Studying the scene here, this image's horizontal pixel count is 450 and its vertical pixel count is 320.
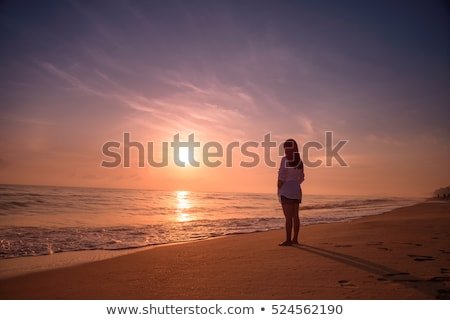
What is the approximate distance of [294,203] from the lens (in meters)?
6.33

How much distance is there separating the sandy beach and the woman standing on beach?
0.63 meters

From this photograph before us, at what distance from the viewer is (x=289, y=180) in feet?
20.8

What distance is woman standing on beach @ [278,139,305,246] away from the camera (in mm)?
6285

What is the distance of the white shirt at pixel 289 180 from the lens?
6309 mm

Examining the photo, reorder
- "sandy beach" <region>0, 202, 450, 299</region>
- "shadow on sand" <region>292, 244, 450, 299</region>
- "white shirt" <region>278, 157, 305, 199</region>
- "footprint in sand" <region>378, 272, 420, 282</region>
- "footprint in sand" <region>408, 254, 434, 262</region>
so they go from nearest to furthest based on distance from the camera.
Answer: "shadow on sand" <region>292, 244, 450, 299</region> → "sandy beach" <region>0, 202, 450, 299</region> → "footprint in sand" <region>378, 272, 420, 282</region> → "footprint in sand" <region>408, 254, 434, 262</region> → "white shirt" <region>278, 157, 305, 199</region>

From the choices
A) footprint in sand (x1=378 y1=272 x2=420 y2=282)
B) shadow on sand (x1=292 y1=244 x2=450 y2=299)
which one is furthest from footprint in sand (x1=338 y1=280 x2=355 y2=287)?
footprint in sand (x1=378 y1=272 x2=420 y2=282)

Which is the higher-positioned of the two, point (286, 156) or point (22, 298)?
point (286, 156)

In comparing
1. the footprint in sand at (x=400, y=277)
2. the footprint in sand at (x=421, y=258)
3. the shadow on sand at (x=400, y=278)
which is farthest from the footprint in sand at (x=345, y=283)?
the footprint in sand at (x=421, y=258)

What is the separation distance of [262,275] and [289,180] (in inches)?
109

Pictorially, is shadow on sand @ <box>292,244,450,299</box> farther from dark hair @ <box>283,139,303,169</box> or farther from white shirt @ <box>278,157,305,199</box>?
dark hair @ <box>283,139,303,169</box>
